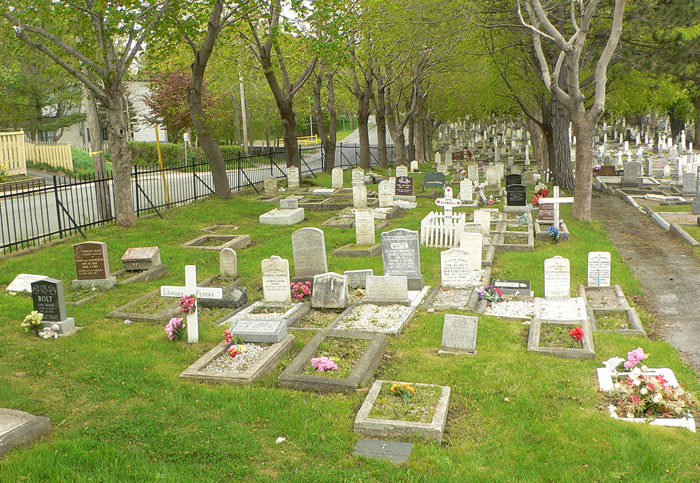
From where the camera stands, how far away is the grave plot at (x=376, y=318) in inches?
383

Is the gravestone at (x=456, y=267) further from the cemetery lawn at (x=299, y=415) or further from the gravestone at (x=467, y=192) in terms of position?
the gravestone at (x=467, y=192)

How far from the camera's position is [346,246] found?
15.6 m

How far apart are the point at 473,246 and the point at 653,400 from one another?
6.91m

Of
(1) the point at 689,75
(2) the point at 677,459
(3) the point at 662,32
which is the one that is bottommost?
(2) the point at 677,459

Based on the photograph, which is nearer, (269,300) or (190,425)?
(190,425)

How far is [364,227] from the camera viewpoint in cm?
1557

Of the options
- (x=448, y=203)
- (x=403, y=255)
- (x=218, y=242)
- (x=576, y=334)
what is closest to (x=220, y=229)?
(x=218, y=242)

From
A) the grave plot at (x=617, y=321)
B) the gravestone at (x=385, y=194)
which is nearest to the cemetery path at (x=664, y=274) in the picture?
the grave plot at (x=617, y=321)

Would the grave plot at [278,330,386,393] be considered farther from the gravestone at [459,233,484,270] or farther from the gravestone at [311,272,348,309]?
the gravestone at [459,233,484,270]

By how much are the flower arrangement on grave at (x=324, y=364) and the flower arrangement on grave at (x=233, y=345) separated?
1.17 metres

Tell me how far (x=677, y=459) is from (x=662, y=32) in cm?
1708

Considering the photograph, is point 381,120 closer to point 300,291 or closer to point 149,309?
point 300,291

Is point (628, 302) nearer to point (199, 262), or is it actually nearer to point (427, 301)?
point (427, 301)

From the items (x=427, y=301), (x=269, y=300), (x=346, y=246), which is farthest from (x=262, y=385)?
(x=346, y=246)
